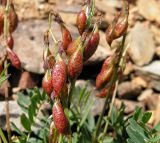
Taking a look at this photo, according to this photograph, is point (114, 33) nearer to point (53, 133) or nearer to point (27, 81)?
point (53, 133)

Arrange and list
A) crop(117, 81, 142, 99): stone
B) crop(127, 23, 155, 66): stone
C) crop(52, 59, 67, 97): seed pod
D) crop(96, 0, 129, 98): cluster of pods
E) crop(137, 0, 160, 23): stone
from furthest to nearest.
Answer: crop(137, 0, 160, 23): stone, crop(127, 23, 155, 66): stone, crop(117, 81, 142, 99): stone, crop(96, 0, 129, 98): cluster of pods, crop(52, 59, 67, 97): seed pod

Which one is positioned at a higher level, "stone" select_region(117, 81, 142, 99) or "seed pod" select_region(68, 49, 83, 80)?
"seed pod" select_region(68, 49, 83, 80)

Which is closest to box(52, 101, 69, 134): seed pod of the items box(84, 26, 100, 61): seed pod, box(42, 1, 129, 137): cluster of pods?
box(42, 1, 129, 137): cluster of pods

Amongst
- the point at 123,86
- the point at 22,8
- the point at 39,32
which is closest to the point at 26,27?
the point at 39,32

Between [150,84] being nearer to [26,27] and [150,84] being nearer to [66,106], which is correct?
[26,27]

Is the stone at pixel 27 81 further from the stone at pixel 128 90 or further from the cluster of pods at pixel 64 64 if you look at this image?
the cluster of pods at pixel 64 64

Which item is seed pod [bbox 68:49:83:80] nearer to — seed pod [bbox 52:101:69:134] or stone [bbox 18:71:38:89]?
seed pod [bbox 52:101:69:134]

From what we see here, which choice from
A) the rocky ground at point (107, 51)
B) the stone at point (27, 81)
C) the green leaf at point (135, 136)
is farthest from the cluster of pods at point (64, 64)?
the stone at point (27, 81)
